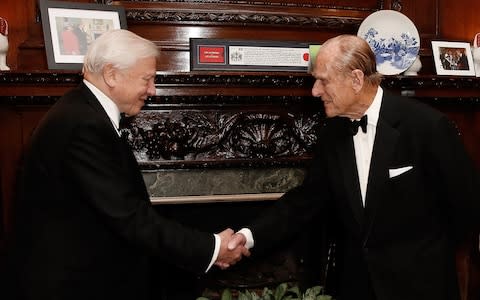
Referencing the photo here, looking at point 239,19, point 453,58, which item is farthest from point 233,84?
point 453,58

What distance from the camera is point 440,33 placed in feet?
11.0

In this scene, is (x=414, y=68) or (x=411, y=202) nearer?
(x=411, y=202)

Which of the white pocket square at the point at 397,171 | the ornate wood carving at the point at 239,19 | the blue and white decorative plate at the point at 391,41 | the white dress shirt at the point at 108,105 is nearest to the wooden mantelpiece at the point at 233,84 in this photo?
the blue and white decorative plate at the point at 391,41

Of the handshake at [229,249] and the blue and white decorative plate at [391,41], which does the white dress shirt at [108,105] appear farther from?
the blue and white decorative plate at [391,41]

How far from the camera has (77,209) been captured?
1.77 metres

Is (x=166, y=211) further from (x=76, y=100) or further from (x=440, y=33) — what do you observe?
(x=440, y=33)

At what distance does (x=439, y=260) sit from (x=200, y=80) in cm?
140

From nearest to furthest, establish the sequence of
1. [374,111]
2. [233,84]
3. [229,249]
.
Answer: [374,111], [229,249], [233,84]

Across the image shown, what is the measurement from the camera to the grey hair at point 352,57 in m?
1.94

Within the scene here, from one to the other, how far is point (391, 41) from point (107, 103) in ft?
5.66

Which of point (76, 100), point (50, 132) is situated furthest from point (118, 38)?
point (50, 132)

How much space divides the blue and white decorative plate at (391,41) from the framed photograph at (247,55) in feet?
1.25

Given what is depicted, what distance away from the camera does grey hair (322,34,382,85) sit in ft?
6.36

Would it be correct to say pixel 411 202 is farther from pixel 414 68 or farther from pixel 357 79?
pixel 414 68
